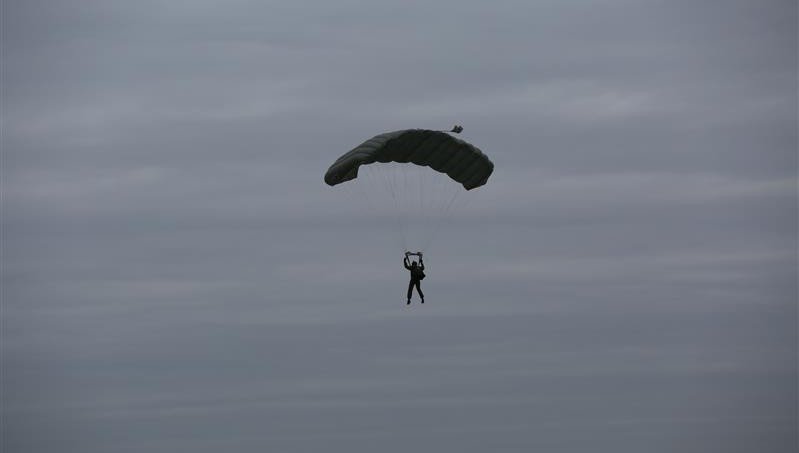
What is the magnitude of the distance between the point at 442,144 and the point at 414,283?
4956mm

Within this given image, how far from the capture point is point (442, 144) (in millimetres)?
59969

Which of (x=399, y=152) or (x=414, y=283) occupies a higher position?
(x=399, y=152)

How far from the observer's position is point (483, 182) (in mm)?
62344

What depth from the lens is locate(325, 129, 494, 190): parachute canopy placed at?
5772 centimetres

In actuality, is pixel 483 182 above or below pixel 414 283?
above

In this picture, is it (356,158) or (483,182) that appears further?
(483,182)

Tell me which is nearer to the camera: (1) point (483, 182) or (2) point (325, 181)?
(2) point (325, 181)

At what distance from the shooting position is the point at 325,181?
58188 mm

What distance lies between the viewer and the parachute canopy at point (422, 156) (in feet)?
189

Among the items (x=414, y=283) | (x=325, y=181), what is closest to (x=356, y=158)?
(x=325, y=181)

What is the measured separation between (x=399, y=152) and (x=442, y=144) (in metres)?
1.57

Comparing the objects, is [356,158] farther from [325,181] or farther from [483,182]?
[483,182]

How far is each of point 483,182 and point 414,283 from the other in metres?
5.22

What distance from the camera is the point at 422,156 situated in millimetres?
60375
